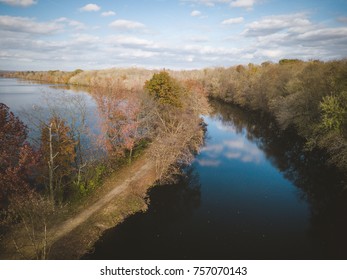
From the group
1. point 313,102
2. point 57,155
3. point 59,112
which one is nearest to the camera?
point 57,155

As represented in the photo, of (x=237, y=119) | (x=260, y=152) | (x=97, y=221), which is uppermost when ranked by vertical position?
(x=237, y=119)

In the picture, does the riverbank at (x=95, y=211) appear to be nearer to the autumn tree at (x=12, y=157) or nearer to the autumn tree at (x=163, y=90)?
the autumn tree at (x=12, y=157)

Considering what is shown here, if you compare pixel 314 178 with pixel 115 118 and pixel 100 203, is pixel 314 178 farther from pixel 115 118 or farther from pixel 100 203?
pixel 115 118

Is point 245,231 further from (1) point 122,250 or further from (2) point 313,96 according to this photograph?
(2) point 313,96

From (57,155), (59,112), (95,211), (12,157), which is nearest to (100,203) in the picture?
(95,211)

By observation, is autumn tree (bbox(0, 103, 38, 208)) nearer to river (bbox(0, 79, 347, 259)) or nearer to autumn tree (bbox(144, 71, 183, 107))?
river (bbox(0, 79, 347, 259))

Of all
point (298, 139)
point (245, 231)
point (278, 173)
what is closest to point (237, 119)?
point (298, 139)
